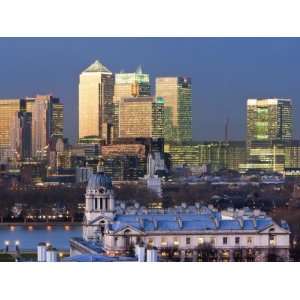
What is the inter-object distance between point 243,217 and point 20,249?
2.46 m

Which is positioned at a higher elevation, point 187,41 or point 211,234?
point 187,41

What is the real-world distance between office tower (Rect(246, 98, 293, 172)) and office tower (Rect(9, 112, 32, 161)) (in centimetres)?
273

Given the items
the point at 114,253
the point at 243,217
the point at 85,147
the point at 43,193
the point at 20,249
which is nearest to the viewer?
the point at 114,253

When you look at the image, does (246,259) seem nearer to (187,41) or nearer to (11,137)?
(187,41)

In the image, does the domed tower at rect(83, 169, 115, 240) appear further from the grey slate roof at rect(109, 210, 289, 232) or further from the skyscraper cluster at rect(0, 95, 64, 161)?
the skyscraper cluster at rect(0, 95, 64, 161)

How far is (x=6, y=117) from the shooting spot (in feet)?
59.7

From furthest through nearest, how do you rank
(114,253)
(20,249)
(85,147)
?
(85,147) < (20,249) < (114,253)

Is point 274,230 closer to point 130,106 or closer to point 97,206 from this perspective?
point 97,206

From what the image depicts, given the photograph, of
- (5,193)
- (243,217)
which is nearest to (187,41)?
(243,217)

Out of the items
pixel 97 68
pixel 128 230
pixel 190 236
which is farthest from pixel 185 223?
pixel 97 68

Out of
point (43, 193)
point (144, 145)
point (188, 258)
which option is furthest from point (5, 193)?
point (188, 258)

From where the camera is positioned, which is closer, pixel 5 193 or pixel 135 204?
pixel 135 204

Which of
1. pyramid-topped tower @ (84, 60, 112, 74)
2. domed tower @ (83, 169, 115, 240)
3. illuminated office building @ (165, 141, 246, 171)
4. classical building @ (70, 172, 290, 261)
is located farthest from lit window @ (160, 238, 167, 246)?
illuminated office building @ (165, 141, 246, 171)

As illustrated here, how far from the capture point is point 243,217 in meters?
15.3
